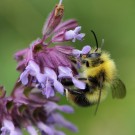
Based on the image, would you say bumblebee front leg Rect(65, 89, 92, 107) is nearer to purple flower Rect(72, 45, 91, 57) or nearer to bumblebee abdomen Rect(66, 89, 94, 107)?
bumblebee abdomen Rect(66, 89, 94, 107)

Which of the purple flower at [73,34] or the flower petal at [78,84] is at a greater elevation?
the purple flower at [73,34]

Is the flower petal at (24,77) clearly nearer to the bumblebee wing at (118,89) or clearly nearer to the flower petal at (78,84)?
the flower petal at (78,84)

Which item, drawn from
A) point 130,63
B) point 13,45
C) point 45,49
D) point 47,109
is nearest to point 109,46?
point 130,63

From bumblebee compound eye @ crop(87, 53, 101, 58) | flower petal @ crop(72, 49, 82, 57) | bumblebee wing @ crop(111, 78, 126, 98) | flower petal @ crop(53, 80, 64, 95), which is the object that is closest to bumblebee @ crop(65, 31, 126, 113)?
bumblebee compound eye @ crop(87, 53, 101, 58)

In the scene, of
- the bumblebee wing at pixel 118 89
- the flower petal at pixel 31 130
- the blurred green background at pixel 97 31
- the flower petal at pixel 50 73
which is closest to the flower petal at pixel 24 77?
the flower petal at pixel 50 73

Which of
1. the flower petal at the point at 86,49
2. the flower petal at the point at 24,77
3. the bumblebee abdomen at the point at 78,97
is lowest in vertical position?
the bumblebee abdomen at the point at 78,97

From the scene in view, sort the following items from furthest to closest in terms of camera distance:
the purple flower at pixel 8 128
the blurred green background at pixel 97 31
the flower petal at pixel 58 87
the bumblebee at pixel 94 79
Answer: the blurred green background at pixel 97 31 < the bumblebee at pixel 94 79 < the purple flower at pixel 8 128 < the flower petal at pixel 58 87
